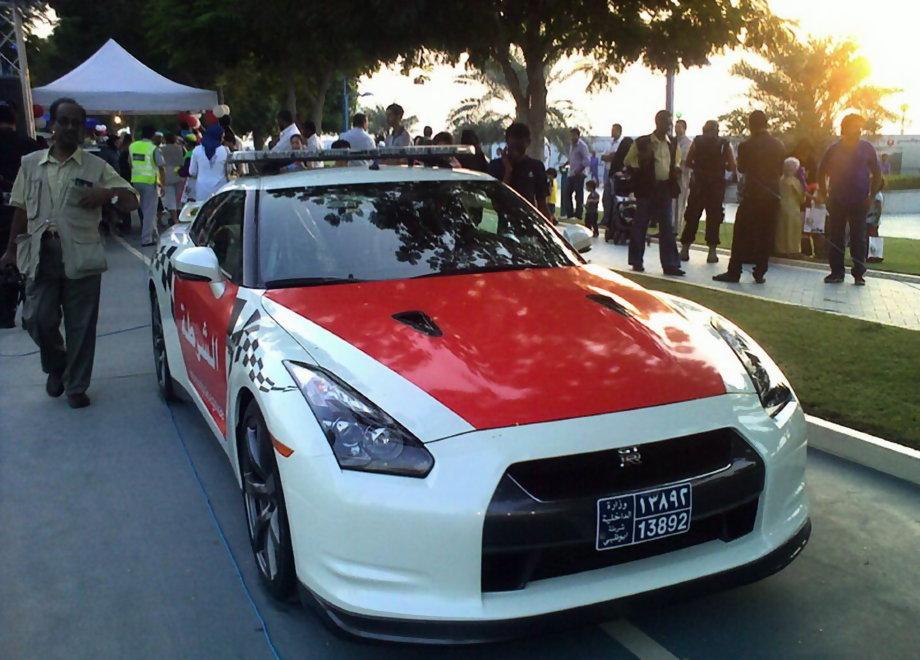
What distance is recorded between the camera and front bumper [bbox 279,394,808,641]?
2.65 m

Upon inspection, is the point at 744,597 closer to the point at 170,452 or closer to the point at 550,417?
the point at 550,417

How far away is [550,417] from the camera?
282 centimetres

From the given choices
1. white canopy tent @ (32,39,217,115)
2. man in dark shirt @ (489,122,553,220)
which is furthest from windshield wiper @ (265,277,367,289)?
white canopy tent @ (32,39,217,115)

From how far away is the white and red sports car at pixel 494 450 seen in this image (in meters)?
2.67

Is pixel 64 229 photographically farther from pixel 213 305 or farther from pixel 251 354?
pixel 251 354

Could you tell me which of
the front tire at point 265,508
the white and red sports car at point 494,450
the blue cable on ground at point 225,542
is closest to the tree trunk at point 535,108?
the blue cable on ground at point 225,542

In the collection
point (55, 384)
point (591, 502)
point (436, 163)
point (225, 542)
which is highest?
point (436, 163)

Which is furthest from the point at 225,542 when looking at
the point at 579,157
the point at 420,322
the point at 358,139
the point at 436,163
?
the point at 579,157

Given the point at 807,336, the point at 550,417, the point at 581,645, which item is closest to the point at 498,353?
the point at 550,417

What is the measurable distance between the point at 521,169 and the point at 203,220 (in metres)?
3.75

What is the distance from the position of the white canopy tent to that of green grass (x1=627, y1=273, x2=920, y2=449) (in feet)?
44.1

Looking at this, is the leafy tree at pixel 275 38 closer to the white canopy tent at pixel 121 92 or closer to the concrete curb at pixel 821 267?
the white canopy tent at pixel 121 92

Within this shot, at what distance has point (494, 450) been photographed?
2.72 meters

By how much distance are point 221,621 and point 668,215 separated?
8.29 metres
